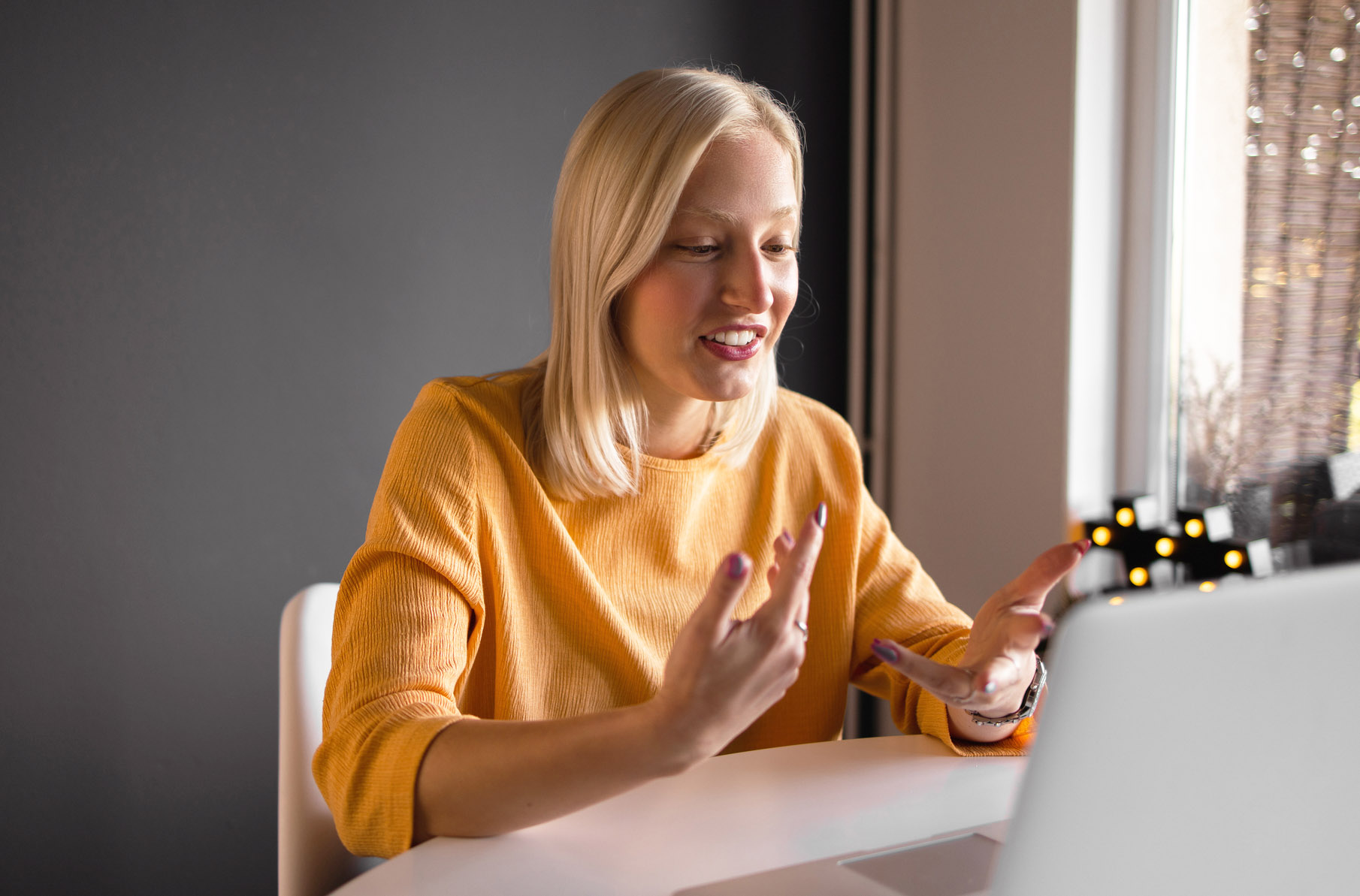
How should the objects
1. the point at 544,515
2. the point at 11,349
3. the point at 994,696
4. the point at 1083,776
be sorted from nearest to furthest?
the point at 1083,776
the point at 994,696
the point at 544,515
the point at 11,349

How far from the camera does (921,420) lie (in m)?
2.73

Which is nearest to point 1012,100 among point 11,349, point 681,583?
point 681,583

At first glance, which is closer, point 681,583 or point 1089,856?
point 1089,856

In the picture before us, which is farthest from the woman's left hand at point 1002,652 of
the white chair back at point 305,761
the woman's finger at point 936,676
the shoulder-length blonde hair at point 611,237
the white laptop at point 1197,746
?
the white chair back at point 305,761

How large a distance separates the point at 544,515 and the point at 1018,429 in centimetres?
155

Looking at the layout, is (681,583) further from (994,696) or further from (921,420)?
(921,420)

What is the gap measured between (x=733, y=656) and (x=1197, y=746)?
389 millimetres

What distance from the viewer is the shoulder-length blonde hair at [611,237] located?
4.10 ft

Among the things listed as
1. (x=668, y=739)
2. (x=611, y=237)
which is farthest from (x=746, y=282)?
(x=668, y=739)

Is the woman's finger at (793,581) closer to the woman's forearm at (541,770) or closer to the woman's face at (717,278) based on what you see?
the woman's forearm at (541,770)

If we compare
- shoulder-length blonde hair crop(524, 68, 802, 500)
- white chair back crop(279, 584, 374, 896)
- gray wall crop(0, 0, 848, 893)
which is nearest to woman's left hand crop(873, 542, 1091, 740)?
shoulder-length blonde hair crop(524, 68, 802, 500)

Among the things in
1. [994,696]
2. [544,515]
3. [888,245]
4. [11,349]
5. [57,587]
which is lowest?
[57,587]

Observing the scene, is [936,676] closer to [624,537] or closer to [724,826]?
[724,826]

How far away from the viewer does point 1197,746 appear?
45 centimetres
